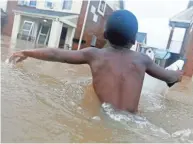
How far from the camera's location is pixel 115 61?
2111 mm

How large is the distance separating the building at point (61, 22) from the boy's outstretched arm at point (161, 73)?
15.3m

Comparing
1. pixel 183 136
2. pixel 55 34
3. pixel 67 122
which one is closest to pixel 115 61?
pixel 67 122

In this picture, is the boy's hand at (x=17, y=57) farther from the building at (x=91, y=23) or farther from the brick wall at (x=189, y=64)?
the building at (x=91, y=23)

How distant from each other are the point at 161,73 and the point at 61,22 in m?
16.8

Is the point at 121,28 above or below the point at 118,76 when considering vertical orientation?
above

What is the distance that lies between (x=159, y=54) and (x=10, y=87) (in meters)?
17.5

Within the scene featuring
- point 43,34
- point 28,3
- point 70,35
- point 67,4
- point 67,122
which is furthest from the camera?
point 28,3

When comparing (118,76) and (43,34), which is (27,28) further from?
(118,76)

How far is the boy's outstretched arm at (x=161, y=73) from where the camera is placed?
7.59 ft

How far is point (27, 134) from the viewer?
4.68 ft

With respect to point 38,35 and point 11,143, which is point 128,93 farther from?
point 38,35

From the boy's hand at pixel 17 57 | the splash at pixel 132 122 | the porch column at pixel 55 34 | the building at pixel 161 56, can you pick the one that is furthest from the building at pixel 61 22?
the splash at pixel 132 122

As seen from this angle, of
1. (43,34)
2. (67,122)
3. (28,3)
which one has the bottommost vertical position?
(43,34)

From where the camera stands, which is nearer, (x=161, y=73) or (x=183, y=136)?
(x=183, y=136)
